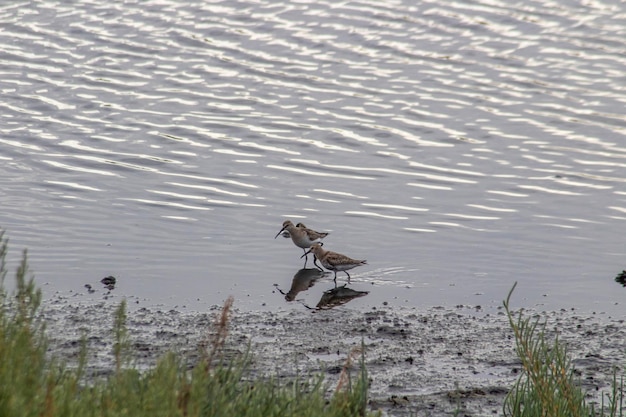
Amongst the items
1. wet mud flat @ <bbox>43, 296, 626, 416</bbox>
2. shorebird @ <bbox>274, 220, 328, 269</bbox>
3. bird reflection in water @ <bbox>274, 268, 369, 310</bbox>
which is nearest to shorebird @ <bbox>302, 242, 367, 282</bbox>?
bird reflection in water @ <bbox>274, 268, 369, 310</bbox>

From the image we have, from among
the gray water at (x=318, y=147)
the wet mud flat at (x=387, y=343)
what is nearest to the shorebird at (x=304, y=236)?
the gray water at (x=318, y=147)

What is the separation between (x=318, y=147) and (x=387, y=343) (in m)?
8.44

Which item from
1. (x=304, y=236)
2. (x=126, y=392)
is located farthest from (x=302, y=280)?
(x=126, y=392)

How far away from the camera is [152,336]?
408 inches

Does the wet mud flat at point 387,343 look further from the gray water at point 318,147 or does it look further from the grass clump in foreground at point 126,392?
the grass clump in foreground at point 126,392

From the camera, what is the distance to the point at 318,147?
18.6 meters

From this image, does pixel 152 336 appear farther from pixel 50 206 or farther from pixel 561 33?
pixel 561 33

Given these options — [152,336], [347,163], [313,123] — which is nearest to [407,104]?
[313,123]

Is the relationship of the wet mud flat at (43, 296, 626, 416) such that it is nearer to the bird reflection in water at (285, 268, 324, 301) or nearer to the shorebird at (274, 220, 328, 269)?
the bird reflection in water at (285, 268, 324, 301)

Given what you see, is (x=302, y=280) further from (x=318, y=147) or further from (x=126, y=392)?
(x=126, y=392)

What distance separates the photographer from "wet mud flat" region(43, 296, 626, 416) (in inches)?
366

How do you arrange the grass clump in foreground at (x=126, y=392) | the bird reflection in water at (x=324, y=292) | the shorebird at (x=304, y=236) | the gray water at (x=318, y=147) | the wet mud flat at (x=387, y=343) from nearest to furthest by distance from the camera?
the grass clump in foreground at (x=126, y=392) < the wet mud flat at (x=387, y=343) < the bird reflection in water at (x=324, y=292) < the gray water at (x=318, y=147) < the shorebird at (x=304, y=236)

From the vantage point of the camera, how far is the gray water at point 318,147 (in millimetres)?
13203

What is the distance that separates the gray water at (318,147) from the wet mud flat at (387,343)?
0.57 metres
